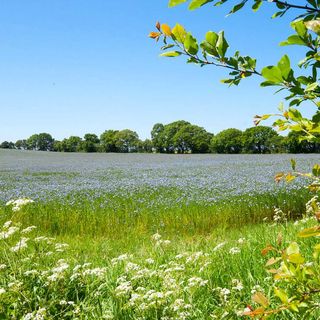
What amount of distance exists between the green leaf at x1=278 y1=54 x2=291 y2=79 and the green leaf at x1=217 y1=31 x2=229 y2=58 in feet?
0.80

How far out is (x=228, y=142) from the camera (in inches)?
3275

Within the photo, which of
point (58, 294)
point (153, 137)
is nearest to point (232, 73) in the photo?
point (58, 294)

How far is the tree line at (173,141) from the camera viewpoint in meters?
78.5

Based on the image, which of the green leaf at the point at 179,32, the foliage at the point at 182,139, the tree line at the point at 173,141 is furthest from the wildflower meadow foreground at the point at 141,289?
the foliage at the point at 182,139

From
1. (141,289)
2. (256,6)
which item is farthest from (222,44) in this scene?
(141,289)

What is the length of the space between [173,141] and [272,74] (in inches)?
3595

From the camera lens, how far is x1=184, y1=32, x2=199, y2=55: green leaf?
1.43 meters

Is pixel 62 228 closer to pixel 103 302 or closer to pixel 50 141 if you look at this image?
pixel 103 302

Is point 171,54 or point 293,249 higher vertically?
point 171,54

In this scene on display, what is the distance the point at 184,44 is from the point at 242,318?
98.7 inches

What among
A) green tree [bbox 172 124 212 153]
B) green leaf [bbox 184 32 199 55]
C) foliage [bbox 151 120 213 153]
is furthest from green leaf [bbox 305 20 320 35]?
green tree [bbox 172 124 212 153]

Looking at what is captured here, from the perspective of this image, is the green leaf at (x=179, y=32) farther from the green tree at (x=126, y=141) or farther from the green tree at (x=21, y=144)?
the green tree at (x=21, y=144)

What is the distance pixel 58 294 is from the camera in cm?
351

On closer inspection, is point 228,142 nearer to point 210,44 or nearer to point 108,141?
point 108,141
